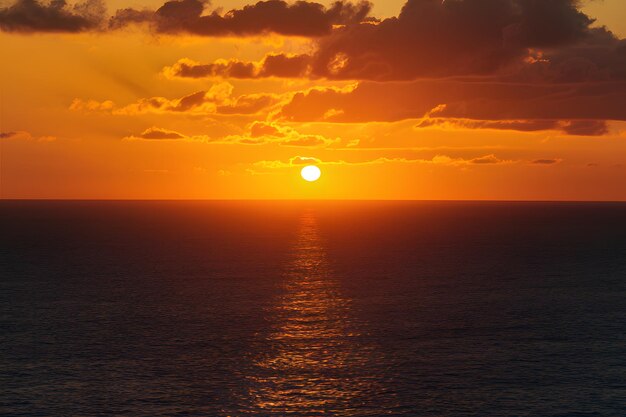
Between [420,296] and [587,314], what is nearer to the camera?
[587,314]

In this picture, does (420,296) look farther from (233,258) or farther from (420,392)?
(233,258)

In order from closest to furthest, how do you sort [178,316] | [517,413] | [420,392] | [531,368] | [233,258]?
[517,413]
[420,392]
[531,368]
[178,316]
[233,258]

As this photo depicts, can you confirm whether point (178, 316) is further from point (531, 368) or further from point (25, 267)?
point (25, 267)

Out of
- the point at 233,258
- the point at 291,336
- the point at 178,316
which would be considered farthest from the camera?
the point at 233,258

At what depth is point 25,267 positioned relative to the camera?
13962 centimetres

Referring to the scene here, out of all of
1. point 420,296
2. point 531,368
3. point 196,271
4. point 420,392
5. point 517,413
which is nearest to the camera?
point 517,413

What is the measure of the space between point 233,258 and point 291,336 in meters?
83.6

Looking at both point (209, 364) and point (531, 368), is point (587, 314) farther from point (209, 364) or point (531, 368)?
point (209, 364)

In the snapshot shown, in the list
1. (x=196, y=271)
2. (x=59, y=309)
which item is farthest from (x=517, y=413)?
(x=196, y=271)

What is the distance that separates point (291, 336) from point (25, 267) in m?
79.7

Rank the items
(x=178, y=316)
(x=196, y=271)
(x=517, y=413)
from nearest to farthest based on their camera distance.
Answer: (x=517, y=413)
(x=178, y=316)
(x=196, y=271)

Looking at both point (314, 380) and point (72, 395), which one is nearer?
point (72, 395)

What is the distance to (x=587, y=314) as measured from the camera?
90.5 metres

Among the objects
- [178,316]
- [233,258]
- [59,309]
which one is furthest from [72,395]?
[233,258]
